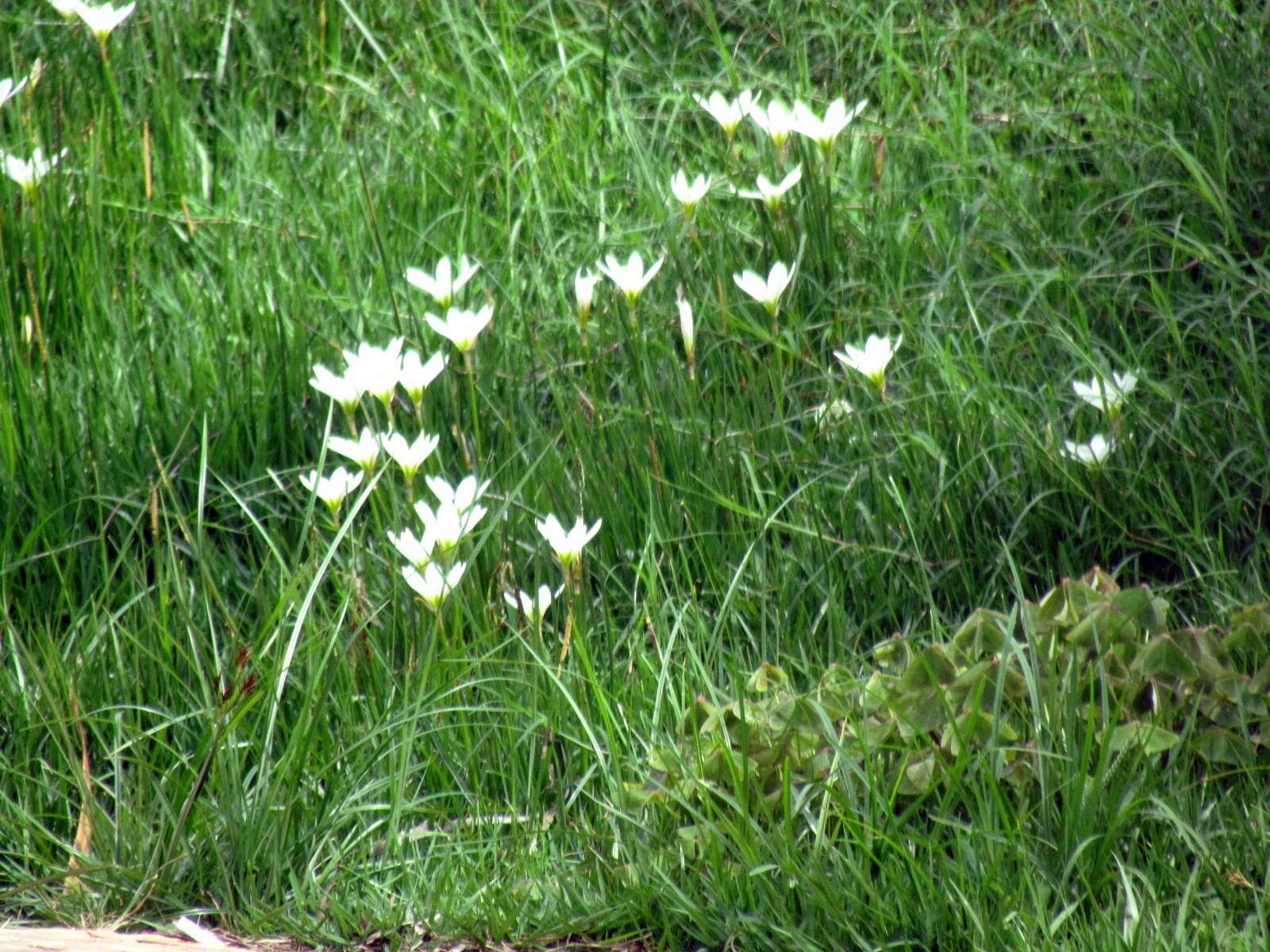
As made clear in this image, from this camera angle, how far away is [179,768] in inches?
91.4

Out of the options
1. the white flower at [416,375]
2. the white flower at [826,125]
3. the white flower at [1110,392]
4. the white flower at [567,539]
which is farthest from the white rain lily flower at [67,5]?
the white flower at [1110,392]

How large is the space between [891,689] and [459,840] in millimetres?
673

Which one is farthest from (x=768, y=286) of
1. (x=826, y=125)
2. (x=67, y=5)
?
(x=67, y=5)

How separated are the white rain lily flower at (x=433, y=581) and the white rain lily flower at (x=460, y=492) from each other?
0.35 feet

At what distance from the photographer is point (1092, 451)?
260cm

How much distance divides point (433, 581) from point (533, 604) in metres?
0.20

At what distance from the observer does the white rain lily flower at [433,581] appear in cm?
223

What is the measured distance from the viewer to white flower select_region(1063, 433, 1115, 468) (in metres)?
2.58

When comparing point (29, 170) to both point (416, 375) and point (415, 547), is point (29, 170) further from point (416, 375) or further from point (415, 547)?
point (415, 547)

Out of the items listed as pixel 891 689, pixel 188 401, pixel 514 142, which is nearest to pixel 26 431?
pixel 188 401

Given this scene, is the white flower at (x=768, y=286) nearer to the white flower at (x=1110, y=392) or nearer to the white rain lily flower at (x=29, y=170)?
the white flower at (x=1110, y=392)

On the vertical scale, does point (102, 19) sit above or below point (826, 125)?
above

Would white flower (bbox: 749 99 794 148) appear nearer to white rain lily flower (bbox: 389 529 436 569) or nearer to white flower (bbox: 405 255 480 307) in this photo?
white flower (bbox: 405 255 480 307)

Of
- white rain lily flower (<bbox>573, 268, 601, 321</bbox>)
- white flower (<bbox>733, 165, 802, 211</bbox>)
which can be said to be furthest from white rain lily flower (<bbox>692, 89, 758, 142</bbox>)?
white rain lily flower (<bbox>573, 268, 601, 321</bbox>)
